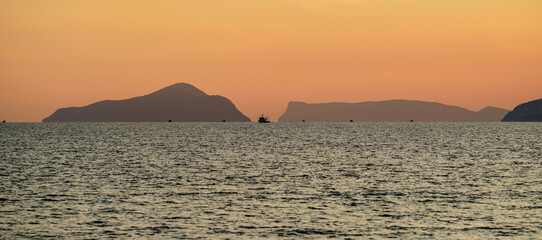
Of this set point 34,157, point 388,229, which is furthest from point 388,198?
point 34,157

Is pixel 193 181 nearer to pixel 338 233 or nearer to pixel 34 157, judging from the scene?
pixel 338 233

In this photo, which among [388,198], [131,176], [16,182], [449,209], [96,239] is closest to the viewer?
[96,239]

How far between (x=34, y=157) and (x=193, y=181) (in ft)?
153

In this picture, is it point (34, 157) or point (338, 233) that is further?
point (34, 157)

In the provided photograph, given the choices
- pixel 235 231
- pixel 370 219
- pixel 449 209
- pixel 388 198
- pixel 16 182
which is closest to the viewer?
pixel 235 231

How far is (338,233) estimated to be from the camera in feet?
115

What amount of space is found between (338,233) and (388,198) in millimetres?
15013

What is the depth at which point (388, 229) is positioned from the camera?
1426 inches

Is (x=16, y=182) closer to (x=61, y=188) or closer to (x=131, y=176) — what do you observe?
(x=61, y=188)

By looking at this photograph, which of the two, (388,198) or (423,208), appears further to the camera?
(388,198)

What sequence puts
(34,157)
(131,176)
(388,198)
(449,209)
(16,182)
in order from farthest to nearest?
(34,157) < (131,176) < (16,182) < (388,198) < (449,209)

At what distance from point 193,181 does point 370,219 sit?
1037 inches

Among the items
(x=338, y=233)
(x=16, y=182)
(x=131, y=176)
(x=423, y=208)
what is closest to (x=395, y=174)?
(x=423, y=208)

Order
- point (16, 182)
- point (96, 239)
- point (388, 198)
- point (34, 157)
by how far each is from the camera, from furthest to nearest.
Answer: point (34, 157) → point (16, 182) → point (388, 198) → point (96, 239)
